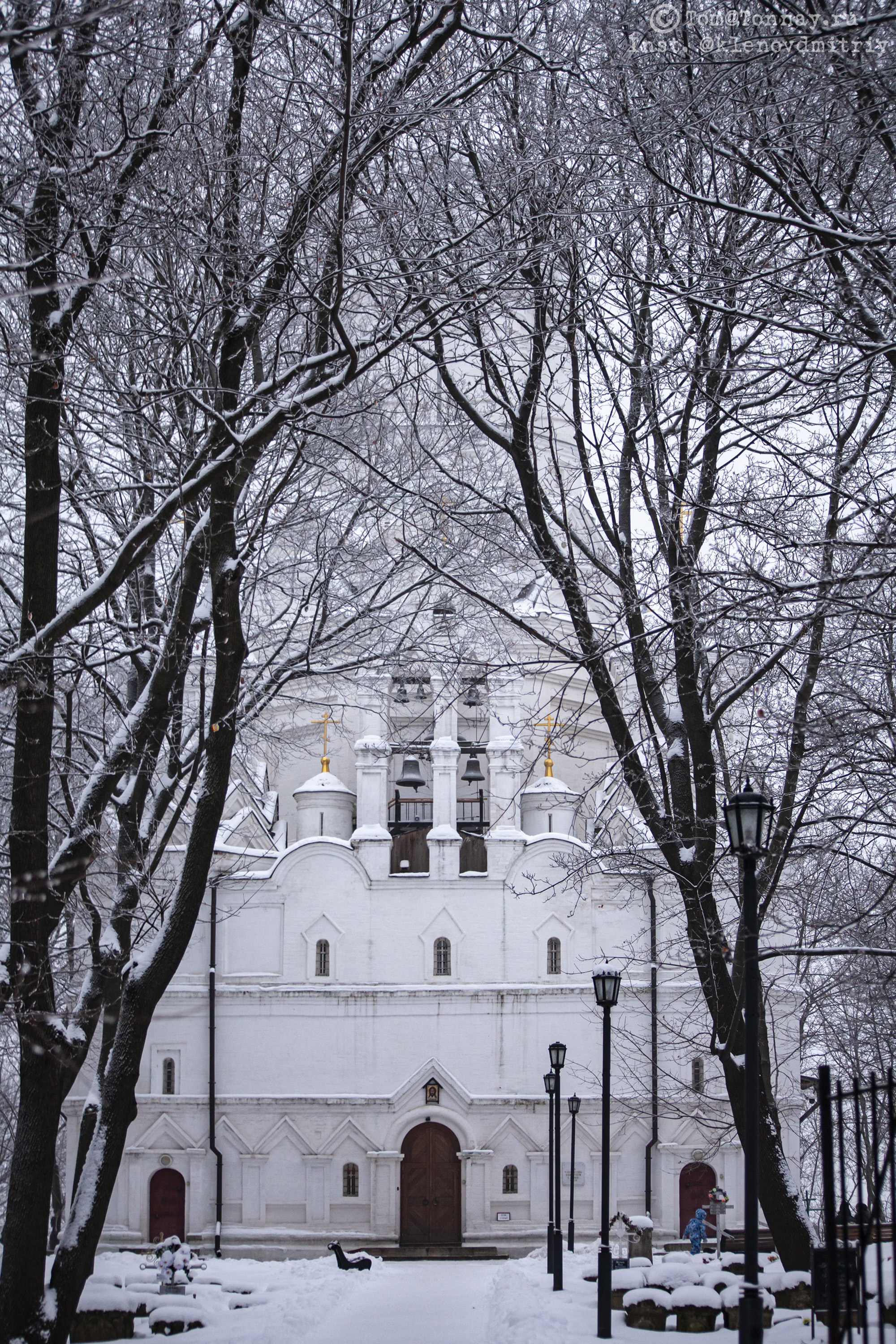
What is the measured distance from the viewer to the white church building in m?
28.2

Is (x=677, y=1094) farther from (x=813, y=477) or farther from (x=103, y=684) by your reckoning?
(x=813, y=477)

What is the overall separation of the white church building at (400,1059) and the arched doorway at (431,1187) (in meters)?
0.04

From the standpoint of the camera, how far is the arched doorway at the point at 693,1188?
28047mm

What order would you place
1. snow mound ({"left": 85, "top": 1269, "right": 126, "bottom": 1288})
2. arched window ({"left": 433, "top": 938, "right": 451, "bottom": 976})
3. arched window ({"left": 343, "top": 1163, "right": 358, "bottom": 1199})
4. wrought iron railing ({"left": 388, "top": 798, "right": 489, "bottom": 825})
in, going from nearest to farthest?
snow mound ({"left": 85, "top": 1269, "right": 126, "bottom": 1288}), arched window ({"left": 343, "top": 1163, "right": 358, "bottom": 1199}), arched window ({"left": 433, "top": 938, "right": 451, "bottom": 976}), wrought iron railing ({"left": 388, "top": 798, "right": 489, "bottom": 825})

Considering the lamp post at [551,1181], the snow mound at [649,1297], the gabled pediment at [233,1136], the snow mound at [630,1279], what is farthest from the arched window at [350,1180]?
the snow mound at [649,1297]

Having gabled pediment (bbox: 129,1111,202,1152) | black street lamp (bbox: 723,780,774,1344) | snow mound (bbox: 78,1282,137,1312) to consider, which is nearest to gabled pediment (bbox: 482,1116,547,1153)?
gabled pediment (bbox: 129,1111,202,1152)

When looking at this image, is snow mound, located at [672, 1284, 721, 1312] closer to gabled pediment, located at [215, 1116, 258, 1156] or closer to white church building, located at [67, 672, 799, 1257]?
white church building, located at [67, 672, 799, 1257]

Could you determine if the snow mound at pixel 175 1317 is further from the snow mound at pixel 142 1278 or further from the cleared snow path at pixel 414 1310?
the snow mound at pixel 142 1278

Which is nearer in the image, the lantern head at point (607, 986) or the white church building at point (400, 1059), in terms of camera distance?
the lantern head at point (607, 986)

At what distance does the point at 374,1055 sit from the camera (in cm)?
2927

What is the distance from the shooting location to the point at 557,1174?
20484 millimetres

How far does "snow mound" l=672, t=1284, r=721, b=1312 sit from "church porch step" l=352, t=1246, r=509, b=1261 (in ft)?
50.3

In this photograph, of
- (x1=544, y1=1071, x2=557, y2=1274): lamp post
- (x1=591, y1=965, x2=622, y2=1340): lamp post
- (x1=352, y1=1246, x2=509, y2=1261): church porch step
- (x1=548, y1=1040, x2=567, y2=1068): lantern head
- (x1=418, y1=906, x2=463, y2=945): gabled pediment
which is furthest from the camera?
(x1=418, y1=906, x2=463, y2=945): gabled pediment

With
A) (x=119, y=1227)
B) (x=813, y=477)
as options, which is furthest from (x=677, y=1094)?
(x=813, y=477)
